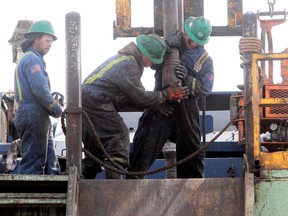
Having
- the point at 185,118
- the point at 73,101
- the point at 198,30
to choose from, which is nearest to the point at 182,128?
the point at 185,118

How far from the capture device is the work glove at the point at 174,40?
6691 millimetres

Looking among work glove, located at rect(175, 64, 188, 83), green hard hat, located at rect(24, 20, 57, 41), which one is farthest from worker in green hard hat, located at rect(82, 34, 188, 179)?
green hard hat, located at rect(24, 20, 57, 41)

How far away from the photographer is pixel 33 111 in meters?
6.04

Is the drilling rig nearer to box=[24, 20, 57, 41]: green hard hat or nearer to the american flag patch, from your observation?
the american flag patch

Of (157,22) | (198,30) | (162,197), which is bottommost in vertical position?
(162,197)

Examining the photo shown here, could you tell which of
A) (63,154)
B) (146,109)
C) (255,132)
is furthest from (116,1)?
(255,132)

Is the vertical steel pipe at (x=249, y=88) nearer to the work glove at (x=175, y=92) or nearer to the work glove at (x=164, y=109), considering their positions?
the work glove at (x=175, y=92)

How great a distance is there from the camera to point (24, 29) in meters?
9.95

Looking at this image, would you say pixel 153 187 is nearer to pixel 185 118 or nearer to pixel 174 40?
pixel 185 118

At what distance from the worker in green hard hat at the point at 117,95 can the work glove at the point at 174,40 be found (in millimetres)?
301

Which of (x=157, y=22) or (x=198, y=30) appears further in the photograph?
(x=157, y=22)

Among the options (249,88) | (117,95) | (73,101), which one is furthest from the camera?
(117,95)

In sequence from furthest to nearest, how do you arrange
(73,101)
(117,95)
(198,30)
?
(198,30), (117,95), (73,101)

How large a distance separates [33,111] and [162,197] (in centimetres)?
148
